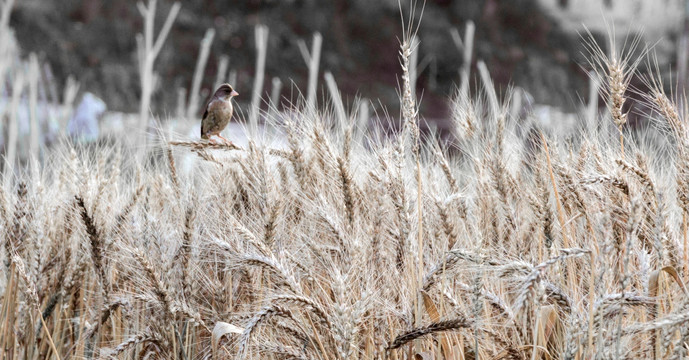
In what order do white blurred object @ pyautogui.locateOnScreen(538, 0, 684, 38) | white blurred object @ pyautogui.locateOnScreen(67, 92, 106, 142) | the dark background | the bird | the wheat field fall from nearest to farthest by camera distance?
1. the wheat field
2. the bird
3. white blurred object @ pyautogui.locateOnScreen(67, 92, 106, 142)
4. white blurred object @ pyautogui.locateOnScreen(538, 0, 684, 38)
5. the dark background

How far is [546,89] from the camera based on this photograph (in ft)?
40.2

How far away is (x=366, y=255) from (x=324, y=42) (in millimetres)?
13922

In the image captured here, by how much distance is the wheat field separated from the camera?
117cm

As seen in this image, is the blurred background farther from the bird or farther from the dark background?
the bird

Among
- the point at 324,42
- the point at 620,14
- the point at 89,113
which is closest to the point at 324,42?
the point at 324,42

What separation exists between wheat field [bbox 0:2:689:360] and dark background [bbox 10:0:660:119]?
9531mm

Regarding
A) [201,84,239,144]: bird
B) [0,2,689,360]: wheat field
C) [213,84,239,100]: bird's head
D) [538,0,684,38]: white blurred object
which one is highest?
[538,0,684,38]: white blurred object

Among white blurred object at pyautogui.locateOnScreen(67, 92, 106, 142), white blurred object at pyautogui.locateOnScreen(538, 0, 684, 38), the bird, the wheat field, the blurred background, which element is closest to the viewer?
the wheat field

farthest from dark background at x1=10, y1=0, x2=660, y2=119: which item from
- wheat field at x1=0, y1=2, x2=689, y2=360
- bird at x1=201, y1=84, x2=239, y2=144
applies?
wheat field at x1=0, y1=2, x2=689, y2=360

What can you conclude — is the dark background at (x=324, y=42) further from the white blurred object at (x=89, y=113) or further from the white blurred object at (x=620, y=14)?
the white blurred object at (x=89, y=113)

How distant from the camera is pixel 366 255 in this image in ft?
4.75

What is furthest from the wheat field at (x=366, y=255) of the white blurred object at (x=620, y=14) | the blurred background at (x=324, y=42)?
the blurred background at (x=324, y=42)

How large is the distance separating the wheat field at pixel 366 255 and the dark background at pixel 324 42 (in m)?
9.53

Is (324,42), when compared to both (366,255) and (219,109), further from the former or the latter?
(366,255)
